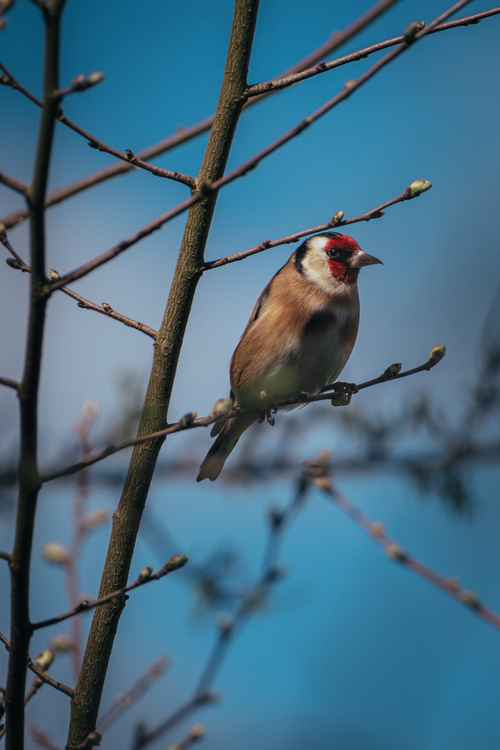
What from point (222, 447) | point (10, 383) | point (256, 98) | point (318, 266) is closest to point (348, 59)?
point (256, 98)

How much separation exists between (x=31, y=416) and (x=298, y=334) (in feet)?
7.53

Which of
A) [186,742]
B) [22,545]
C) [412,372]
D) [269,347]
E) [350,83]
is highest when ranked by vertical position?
[269,347]

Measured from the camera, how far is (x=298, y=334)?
12.1 feet

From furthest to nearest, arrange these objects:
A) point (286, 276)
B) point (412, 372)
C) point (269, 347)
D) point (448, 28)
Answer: point (286, 276) < point (269, 347) < point (412, 372) < point (448, 28)

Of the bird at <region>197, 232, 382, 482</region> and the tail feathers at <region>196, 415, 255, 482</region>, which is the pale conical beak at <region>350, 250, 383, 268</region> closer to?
the bird at <region>197, 232, 382, 482</region>

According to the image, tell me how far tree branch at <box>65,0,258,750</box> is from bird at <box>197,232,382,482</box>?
1353 millimetres

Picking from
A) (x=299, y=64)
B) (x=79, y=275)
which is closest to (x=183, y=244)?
(x=299, y=64)

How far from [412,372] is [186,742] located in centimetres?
99

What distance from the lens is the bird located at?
3680 millimetres

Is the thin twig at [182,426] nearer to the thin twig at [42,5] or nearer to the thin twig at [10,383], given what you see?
the thin twig at [10,383]

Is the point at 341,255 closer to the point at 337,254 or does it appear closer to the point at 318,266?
the point at 337,254

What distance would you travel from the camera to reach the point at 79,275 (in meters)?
1.48

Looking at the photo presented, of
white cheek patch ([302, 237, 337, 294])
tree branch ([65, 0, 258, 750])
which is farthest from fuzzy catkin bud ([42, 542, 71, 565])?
white cheek patch ([302, 237, 337, 294])

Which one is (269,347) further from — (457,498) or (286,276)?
(457,498)
